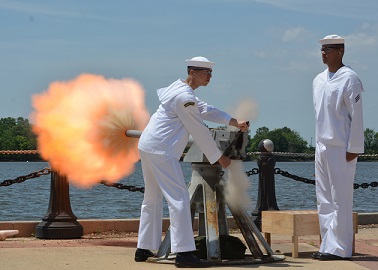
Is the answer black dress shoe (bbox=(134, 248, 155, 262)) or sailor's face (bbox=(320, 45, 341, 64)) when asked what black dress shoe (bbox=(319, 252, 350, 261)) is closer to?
black dress shoe (bbox=(134, 248, 155, 262))

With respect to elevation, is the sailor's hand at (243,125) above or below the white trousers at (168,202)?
above

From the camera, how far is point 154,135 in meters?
8.75

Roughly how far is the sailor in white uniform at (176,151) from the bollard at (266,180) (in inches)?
160

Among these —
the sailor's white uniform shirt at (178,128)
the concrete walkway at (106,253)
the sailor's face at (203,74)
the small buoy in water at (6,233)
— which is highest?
the sailor's face at (203,74)

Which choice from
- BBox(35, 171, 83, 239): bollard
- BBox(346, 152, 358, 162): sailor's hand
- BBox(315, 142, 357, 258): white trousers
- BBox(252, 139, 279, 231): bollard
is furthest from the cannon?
BBox(252, 139, 279, 231): bollard

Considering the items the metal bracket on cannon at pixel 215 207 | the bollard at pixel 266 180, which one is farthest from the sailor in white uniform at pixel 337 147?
the bollard at pixel 266 180

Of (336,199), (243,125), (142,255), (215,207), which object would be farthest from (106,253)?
(336,199)

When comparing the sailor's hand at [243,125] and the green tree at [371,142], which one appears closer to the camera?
the sailor's hand at [243,125]

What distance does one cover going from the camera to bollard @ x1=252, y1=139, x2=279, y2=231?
12906mm

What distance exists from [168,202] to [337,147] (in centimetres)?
178

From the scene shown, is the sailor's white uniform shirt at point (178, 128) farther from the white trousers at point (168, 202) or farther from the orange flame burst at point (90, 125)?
the orange flame burst at point (90, 125)

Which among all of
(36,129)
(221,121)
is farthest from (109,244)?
(221,121)

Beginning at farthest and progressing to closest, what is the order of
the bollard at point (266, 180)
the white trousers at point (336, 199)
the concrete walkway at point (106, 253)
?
the bollard at point (266, 180), the white trousers at point (336, 199), the concrete walkway at point (106, 253)

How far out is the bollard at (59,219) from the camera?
11258mm
